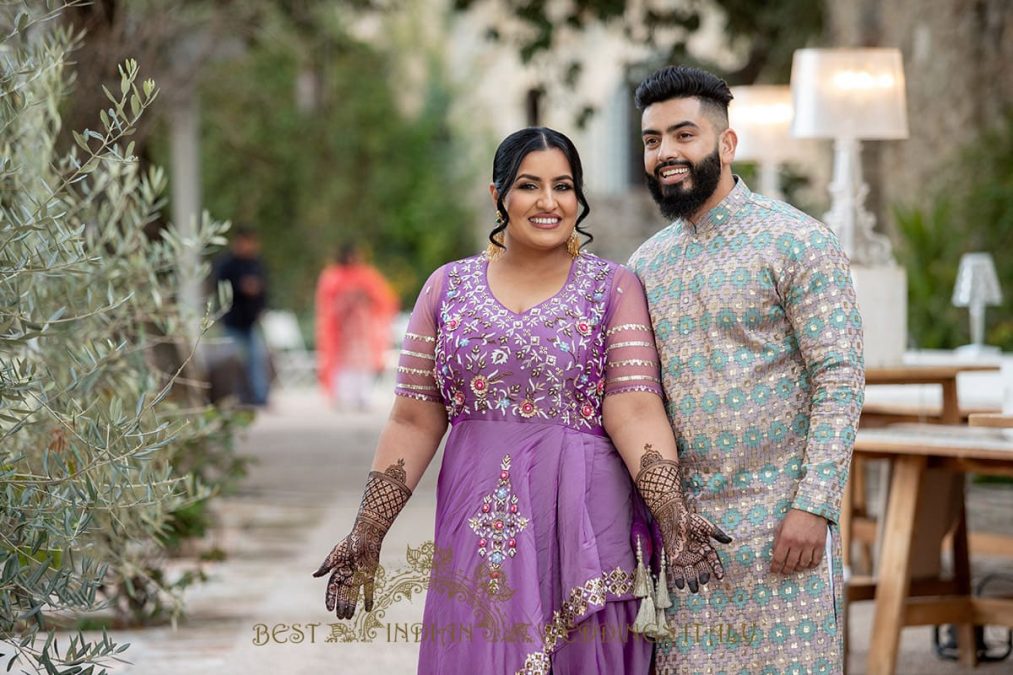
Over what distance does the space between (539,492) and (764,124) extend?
4.08m

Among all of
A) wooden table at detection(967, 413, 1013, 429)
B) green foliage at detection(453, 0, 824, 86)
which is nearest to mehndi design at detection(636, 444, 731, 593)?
wooden table at detection(967, 413, 1013, 429)

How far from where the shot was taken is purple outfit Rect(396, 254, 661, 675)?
3.24 meters

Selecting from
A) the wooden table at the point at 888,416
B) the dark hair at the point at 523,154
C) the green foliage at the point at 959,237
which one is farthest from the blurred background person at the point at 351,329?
the dark hair at the point at 523,154

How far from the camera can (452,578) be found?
3.32 m

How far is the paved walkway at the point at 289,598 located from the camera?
5402mm

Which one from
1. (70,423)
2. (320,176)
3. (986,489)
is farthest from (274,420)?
(70,423)

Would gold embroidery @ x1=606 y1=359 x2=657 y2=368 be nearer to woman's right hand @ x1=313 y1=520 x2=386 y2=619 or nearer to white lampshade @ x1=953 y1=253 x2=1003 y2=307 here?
woman's right hand @ x1=313 y1=520 x2=386 y2=619

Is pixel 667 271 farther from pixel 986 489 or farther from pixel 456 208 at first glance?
pixel 456 208

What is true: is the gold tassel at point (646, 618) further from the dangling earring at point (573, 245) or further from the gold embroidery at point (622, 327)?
the dangling earring at point (573, 245)

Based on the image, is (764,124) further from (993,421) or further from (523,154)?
(523,154)

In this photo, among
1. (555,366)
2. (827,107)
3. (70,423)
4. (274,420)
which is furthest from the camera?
(274,420)

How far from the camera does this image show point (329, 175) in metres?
25.9

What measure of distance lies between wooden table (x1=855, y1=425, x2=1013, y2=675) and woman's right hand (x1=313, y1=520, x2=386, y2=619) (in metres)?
1.90

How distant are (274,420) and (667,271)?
12939 mm
